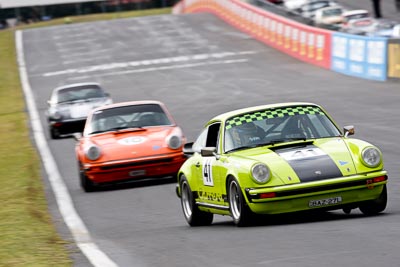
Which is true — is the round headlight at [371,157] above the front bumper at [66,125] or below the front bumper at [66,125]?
above

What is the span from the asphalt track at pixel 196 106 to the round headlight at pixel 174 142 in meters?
0.60

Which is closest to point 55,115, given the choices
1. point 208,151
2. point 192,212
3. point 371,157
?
point 192,212

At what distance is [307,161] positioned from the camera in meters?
9.54

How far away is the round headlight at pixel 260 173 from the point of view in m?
9.38

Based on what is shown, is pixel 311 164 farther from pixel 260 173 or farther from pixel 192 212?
pixel 192 212

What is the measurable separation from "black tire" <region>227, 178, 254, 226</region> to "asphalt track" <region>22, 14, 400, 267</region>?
0.14 meters

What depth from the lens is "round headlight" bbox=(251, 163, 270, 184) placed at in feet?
30.8

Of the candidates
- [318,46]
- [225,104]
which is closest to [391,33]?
[318,46]

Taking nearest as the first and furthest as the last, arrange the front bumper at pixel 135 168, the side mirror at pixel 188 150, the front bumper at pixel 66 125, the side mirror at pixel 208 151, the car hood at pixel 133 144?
the side mirror at pixel 208 151 → the side mirror at pixel 188 150 → the front bumper at pixel 135 168 → the car hood at pixel 133 144 → the front bumper at pixel 66 125

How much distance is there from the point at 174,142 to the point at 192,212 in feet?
16.7

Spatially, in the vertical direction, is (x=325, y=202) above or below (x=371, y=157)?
below

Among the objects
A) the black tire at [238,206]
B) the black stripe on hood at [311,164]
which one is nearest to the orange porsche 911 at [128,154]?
the black tire at [238,206]

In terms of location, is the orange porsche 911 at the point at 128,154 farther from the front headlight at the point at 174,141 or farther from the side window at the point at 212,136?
the side window at the point at 212,136

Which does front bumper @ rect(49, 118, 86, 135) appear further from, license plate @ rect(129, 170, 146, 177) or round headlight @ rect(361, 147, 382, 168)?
round headlight @ rect(361, 147, 382, 168)
